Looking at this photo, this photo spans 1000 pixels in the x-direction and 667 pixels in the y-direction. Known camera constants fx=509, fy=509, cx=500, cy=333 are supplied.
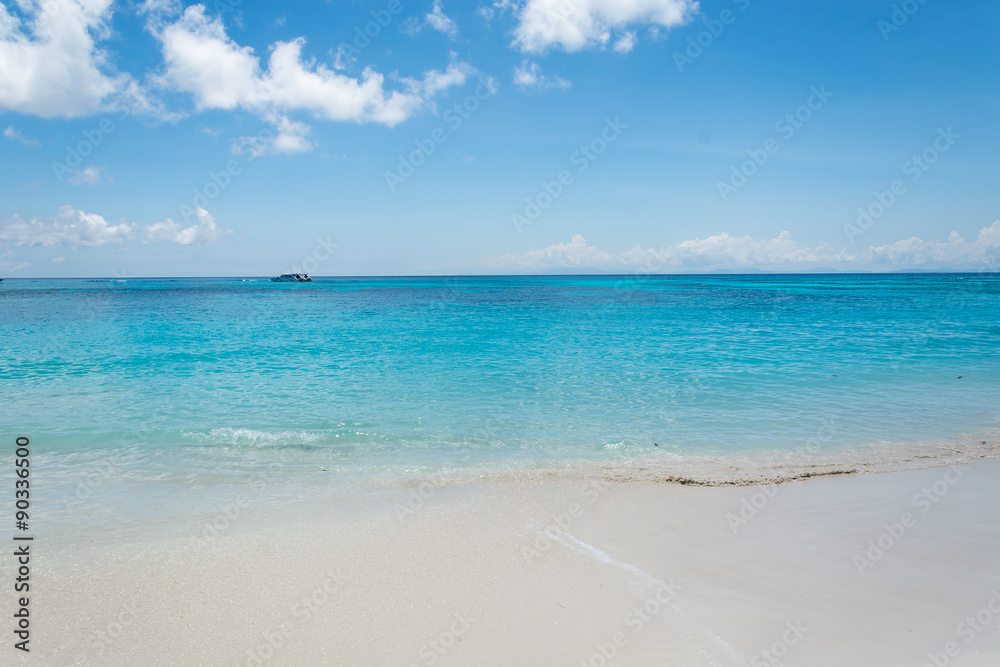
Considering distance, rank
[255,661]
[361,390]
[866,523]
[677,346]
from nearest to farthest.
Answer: [255,661], [866,523], [361,390], [677,346]

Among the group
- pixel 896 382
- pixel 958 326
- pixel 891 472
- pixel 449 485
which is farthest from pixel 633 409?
pixel 958 326

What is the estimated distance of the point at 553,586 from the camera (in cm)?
503

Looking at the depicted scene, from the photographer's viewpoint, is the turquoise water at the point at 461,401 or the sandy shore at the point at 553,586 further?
the turquoise water at the point at 461,401

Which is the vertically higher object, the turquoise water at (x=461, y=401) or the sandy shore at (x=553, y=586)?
the turquoise water at (x=461, y=401)

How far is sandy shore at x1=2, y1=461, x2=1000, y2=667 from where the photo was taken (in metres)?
4.21

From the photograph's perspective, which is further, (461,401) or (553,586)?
(461,401)

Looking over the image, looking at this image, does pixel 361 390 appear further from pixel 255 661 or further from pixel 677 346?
pixel 677 346

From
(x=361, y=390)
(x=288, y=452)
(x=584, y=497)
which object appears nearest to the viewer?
(x=584, y=497)

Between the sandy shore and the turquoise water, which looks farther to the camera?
the turquoise water

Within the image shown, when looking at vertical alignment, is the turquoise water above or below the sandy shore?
above

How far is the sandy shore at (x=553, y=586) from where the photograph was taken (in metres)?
4.21

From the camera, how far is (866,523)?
6.25 meters

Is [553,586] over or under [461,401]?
under

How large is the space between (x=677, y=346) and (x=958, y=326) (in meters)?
18.9
